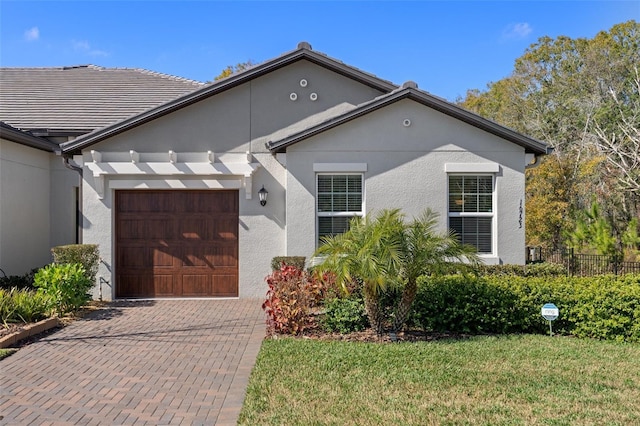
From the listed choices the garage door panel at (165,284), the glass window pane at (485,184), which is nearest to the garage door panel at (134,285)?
the garage door panel at (165,284)

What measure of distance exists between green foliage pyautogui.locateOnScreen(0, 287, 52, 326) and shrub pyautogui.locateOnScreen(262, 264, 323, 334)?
13.7ft

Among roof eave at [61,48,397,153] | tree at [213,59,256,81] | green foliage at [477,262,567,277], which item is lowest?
green foliage at [477,262,567,277]

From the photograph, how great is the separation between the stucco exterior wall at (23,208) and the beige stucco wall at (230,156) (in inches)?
72.4

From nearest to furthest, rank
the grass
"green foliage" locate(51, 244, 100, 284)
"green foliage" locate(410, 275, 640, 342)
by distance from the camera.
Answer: the grass → "green foliage" locate(410, 275, 640, 342) → "green foliage" locate(51, 244, 100, 284)

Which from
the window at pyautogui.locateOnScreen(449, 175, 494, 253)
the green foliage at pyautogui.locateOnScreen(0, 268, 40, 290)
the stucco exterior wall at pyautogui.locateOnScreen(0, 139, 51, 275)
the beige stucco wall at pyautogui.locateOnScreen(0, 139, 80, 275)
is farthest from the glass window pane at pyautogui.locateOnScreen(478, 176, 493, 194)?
the stucco exterior wall at pyautogui.locateOnScreen(0, 139, 51, 275)

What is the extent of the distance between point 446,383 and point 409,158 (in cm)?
648

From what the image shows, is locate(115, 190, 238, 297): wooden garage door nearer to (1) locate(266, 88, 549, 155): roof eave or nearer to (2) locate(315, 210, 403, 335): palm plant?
(1) locate(266, 88, 549, 155): roof eave

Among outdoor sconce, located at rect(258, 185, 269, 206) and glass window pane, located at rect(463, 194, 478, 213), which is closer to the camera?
glass window pane, located at rect(463, 194, 478, 213)

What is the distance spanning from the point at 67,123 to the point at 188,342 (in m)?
8.95

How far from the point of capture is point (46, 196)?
44.8 ft

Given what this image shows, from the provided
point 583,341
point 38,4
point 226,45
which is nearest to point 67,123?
point 38,4

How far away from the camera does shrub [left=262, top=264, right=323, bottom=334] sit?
327 inches

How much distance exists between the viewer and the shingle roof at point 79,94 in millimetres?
14172

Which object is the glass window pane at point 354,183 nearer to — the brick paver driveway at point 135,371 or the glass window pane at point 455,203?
the glass window pane at point 455,203
